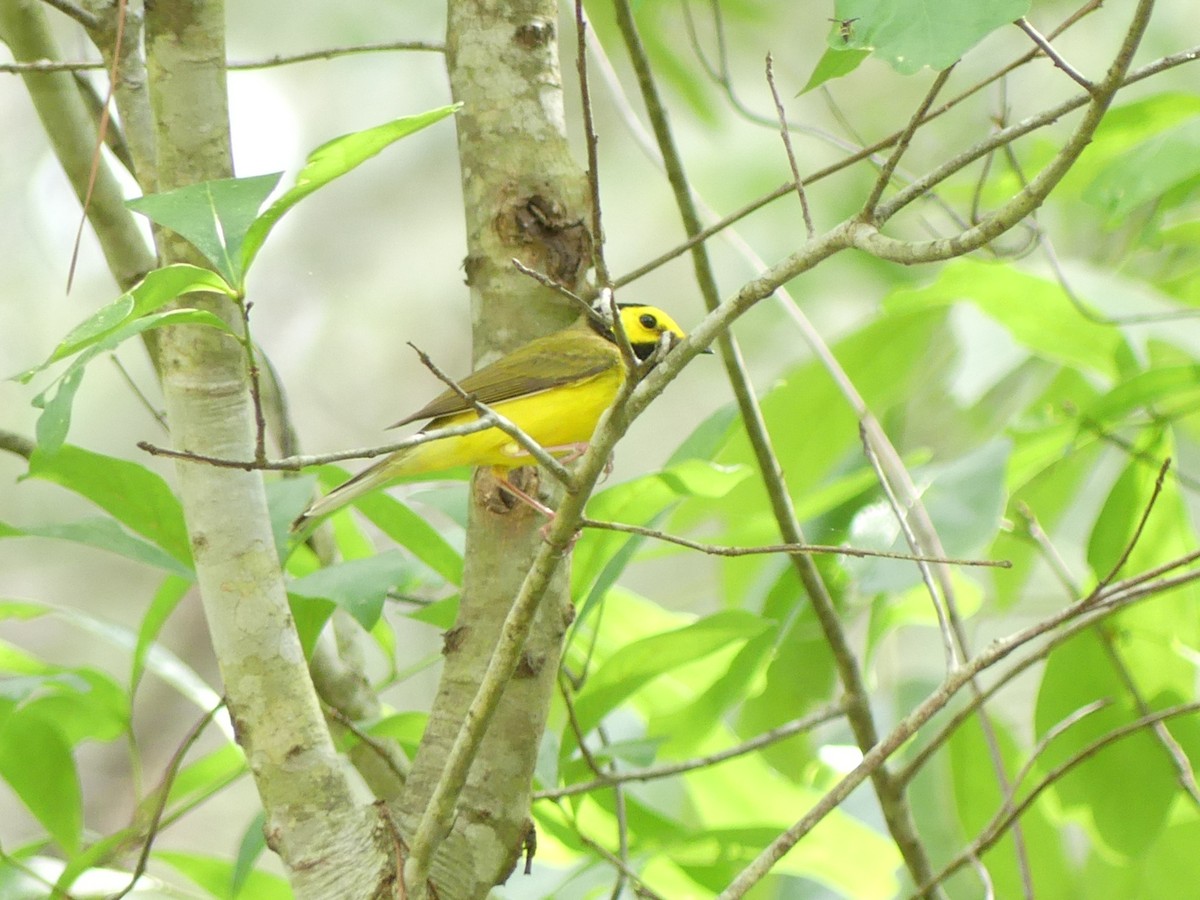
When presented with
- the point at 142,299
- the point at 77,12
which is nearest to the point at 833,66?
the point at 142,299

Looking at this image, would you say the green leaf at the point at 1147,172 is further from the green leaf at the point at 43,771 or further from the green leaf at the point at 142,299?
the green leaf at the point at 43,771

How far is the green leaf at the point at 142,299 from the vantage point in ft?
4.87

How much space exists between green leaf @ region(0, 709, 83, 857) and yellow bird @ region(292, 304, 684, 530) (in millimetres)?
619

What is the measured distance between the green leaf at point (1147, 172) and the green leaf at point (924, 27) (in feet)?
3.17

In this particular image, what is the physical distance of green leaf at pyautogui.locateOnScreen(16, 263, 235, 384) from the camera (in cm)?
148

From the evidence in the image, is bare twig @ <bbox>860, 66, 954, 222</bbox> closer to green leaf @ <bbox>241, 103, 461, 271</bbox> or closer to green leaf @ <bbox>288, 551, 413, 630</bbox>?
green leaf @ <bbox>241, 103, 461, 271</bbox>

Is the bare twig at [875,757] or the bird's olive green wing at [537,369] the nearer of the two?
the bare twig at [875,757]

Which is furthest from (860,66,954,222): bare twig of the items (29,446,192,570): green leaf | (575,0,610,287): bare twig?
(29,446,192,570): green leaf

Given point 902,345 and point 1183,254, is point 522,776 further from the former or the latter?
point 1183,254

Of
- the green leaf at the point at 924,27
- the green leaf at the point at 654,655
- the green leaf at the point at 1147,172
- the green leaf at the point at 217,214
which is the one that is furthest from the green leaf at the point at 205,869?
the green leaf at the point at 1147,172

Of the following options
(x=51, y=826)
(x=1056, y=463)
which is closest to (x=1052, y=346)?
(x=1056, y=463)

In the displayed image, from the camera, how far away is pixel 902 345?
2736 mm

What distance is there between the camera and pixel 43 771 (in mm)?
2430

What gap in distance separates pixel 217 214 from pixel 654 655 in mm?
1221
